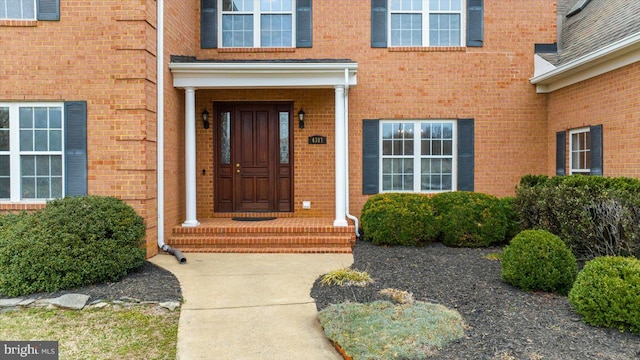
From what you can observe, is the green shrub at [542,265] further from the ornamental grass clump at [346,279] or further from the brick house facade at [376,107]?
the brick house facade at [376,107]

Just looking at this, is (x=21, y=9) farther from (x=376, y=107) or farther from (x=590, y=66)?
(x=590, y=66)

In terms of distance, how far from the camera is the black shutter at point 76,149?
6.53 metres

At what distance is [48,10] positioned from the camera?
6.48m

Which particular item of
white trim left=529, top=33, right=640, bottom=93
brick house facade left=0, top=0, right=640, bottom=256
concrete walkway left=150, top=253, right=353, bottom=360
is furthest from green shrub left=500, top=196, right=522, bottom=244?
concrete walkway left=150, top=253, right=353, bottom=360

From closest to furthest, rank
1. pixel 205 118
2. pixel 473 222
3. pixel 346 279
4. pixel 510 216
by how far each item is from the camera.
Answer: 1. pixel 346 279
2. pixel 473 222
3. pixel 510 216
4. pixel 205 118

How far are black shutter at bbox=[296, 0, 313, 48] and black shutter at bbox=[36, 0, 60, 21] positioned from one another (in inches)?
174

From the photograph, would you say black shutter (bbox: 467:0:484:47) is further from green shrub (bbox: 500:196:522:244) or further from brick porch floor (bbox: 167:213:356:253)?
brick porch floor (bbox: 167:213:356:253)

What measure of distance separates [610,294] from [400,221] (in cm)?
391

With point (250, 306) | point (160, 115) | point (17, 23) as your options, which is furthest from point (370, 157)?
point (17, 23)

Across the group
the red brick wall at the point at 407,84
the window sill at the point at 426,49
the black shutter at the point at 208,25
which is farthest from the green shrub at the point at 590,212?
the black shutter at the point at 208,25

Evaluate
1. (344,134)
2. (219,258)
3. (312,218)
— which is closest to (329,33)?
(344,134)

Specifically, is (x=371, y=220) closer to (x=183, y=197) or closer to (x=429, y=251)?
(x=429, y=251)

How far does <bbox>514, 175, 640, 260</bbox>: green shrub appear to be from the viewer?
5.52 m

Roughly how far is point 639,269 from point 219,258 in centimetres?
565
